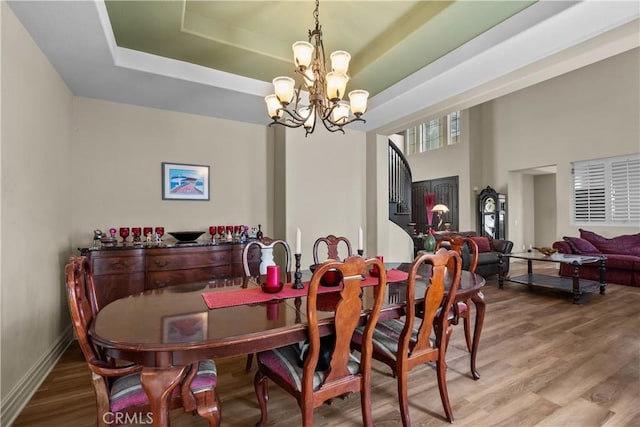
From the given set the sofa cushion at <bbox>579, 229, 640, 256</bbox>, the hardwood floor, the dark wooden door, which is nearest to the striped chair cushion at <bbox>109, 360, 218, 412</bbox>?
the hardwood floor

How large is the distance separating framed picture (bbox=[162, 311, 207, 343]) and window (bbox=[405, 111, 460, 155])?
28.6 ft

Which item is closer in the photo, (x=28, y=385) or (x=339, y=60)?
(x=28, y=385)

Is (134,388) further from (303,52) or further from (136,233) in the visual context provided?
(136,233)

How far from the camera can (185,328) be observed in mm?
1362

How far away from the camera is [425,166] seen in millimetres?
10336

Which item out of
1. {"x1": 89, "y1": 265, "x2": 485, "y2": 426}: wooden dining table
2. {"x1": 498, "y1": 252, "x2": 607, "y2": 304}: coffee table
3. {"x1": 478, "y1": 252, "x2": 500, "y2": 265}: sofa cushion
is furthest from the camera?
{"x1": 478, "y1": 252, "x2": 500, "y2": 265}: sofa cushion

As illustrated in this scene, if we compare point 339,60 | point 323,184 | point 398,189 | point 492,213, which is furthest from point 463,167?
point 339,60

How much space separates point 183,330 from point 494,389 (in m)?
2.17

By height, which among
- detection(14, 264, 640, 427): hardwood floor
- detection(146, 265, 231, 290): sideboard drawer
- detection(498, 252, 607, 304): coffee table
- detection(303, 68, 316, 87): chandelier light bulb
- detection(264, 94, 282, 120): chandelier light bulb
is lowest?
detection(14, 264, 640, 427): hardwood floor

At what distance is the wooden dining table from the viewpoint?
3.96ft

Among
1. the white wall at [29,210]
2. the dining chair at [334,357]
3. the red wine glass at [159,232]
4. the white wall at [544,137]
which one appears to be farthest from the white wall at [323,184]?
the white wall at [544,137]

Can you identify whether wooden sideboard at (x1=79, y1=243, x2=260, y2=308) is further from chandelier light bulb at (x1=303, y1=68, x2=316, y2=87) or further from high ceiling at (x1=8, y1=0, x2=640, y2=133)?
chandelier light bulb at (x1=303, y1=68, x2=316, y2=87)

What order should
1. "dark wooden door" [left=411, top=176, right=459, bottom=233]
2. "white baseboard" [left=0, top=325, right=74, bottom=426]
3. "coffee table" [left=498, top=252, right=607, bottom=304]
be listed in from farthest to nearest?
"dark wooden door" [left=411, top=176, right=459, bottom=233] → "coffee table" [left=498, top=252, right=607, bottom=304] → "white baseboard" [left=0, top=325, right=74, bottom=426]

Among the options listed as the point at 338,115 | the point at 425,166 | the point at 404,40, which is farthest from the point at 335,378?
the point at 425,166
